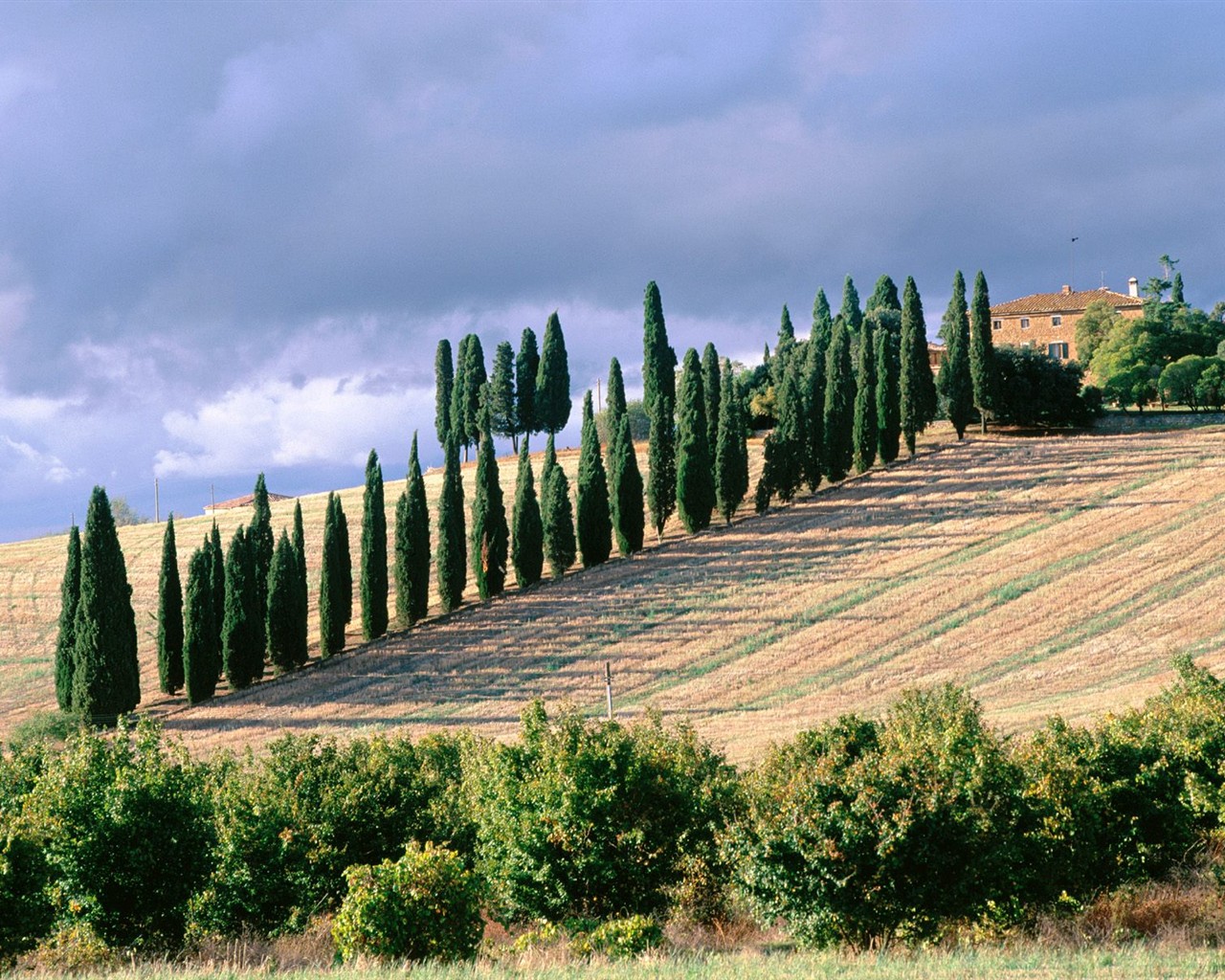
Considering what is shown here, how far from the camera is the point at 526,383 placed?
95.0 meters

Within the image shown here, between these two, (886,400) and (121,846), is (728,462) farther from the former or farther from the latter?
(121,846)

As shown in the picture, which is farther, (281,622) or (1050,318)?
(1050,318)

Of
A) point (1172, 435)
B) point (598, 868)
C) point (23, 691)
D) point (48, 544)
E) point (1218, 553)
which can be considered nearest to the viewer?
point (598, 868)

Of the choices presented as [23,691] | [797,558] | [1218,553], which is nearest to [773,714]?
[797,558]

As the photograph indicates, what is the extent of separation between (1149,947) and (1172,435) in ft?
210

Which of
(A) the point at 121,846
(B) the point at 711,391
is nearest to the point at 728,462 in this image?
(B) the point at 711,391

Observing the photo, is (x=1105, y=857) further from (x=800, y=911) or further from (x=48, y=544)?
(x=48, y=544)

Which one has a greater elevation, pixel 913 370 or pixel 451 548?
pixel 913 370

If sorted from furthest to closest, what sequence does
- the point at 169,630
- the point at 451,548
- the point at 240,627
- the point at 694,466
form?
the point at 694,466, the point at 451,548, the point at 240,627, the point at 169,630

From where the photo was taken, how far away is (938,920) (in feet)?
59.8

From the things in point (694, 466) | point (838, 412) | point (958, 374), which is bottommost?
point (694, 466)

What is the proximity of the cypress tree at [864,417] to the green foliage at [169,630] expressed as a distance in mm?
39342

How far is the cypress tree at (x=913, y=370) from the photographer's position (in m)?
74.9

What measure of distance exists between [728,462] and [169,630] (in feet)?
101
